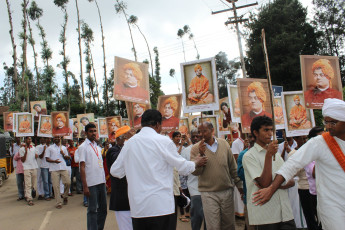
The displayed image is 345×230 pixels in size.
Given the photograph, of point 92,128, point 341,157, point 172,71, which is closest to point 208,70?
point 92,128

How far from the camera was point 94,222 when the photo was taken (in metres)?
5.23

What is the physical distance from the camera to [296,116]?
24.0 feet

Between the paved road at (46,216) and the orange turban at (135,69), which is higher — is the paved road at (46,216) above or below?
below

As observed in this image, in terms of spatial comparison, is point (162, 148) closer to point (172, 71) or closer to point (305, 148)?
point (305, 148)

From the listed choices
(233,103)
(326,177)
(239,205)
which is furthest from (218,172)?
(233,103)

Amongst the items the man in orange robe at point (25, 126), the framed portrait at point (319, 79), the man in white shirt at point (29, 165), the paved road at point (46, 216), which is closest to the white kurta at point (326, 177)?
the paved road at point (46, 216)

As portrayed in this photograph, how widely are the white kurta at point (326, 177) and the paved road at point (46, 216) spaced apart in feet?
12.2

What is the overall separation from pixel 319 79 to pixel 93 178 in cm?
498

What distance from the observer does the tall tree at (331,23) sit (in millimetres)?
30938

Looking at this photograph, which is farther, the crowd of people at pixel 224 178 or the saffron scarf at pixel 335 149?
the crowd of people at pixel 224 178

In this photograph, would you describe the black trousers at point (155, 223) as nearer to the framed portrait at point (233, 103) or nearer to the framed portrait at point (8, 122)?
the framed portrait at point (233, 103)

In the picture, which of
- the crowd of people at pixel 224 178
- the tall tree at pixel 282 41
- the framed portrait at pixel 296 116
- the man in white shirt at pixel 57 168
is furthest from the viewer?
the tall tree at pixel 282 41

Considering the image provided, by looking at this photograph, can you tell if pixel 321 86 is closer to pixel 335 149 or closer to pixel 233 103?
pixel 233 103

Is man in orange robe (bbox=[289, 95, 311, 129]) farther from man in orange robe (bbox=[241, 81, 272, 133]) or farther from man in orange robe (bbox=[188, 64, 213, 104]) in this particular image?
man in orange robe (bbox=[188, 64, 213, 104])
